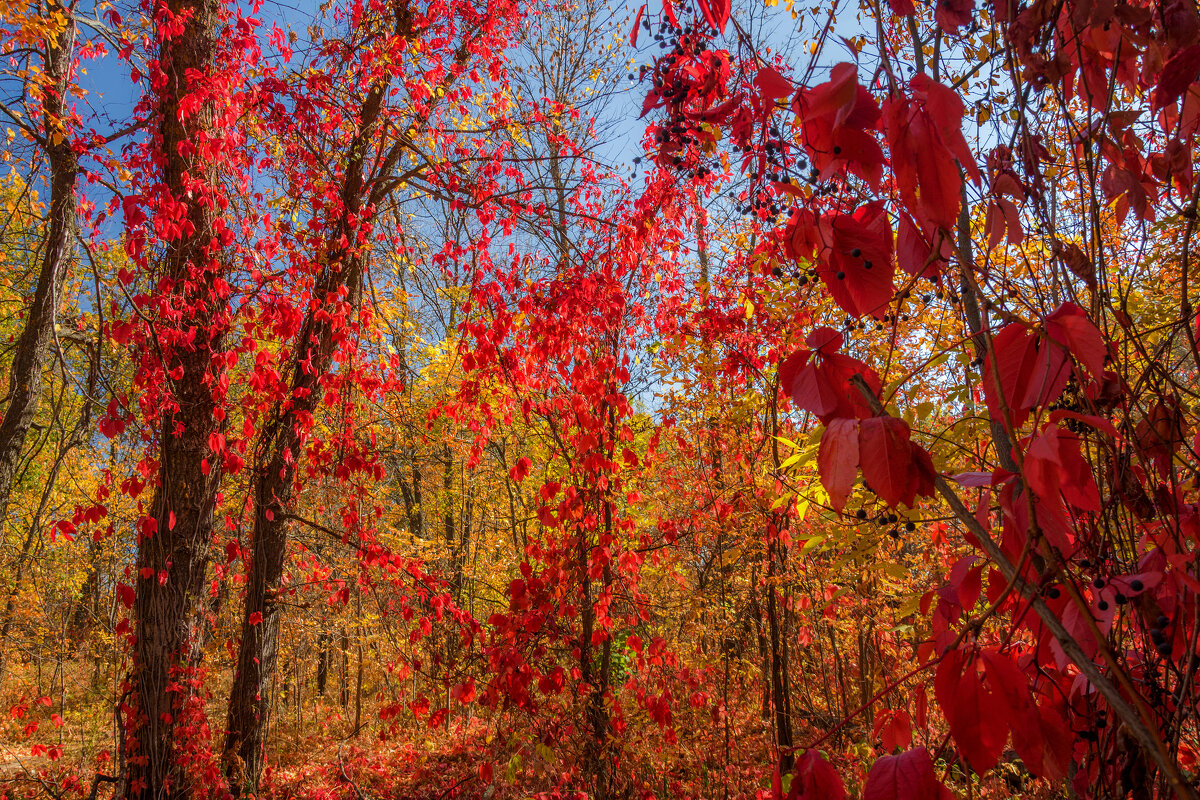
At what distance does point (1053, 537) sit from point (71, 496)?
717 inches

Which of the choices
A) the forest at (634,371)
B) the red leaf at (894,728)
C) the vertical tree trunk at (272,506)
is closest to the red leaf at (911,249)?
the forest at (634,371)

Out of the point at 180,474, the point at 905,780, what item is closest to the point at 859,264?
the point at 905,780

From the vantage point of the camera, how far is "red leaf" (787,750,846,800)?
807 mm

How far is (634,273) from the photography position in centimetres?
436

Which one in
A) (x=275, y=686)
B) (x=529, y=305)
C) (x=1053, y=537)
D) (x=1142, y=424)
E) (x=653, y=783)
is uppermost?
(x=529, y=305)

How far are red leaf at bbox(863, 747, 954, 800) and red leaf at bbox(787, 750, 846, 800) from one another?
3.1 inches

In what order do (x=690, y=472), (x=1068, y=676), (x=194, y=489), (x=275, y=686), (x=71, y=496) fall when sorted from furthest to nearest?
(x=71, y=496)
(x=275, y=686)
(x=690, y=472)
(x=194, y=489)
(x=1068, y=676)

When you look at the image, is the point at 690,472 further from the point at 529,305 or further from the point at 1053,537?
the point at 1053,537

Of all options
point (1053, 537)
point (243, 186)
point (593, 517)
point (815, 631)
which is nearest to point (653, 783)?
point (815, 631)

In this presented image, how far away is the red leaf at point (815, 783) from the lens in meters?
0.81

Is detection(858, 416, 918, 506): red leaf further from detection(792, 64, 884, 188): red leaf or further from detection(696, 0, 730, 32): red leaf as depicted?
detection(696, 0, 730, 32): red leaf

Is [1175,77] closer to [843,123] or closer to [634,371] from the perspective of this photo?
[843,123]

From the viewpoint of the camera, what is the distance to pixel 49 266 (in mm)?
3344

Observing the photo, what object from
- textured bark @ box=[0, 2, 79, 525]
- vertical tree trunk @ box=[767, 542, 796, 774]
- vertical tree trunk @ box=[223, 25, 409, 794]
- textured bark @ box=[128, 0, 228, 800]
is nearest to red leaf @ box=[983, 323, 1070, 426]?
textured bark @ box=[0, 2, 79, 525]
